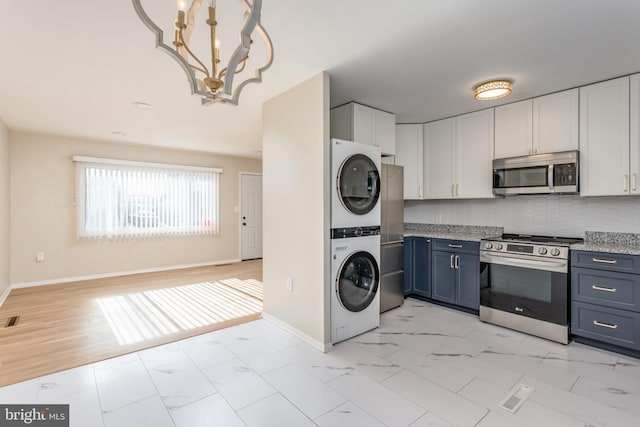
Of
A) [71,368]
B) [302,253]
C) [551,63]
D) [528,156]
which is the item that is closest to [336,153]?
[302,253]

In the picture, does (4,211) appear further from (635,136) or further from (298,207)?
(635,136)

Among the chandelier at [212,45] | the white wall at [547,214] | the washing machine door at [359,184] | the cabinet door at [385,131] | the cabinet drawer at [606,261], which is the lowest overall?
the cabinet drawer at [606,261]

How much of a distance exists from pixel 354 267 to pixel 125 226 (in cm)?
456

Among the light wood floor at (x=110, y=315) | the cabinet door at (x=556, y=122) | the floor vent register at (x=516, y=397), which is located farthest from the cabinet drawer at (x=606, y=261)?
the light wood floor at (x=110, y=315)

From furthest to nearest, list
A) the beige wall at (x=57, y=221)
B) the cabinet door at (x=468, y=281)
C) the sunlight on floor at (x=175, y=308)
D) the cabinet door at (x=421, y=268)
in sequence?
the beige wall at (x=57, y=221) < the cabinet door at (x=421, y=268) < the cabinet door at (x=468, y=281) < the sunlight on floor at (x=175, y=308)

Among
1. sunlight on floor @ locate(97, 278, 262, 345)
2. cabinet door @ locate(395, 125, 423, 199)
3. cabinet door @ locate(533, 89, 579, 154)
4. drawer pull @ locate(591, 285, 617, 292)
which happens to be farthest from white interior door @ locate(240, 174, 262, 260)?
drawer pull @ locate(591, 285, 617, 292)

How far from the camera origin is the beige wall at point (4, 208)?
402 cm

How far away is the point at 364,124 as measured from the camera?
3412 mm

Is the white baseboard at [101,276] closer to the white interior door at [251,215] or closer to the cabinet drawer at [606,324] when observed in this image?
the white interior door at [251,215]

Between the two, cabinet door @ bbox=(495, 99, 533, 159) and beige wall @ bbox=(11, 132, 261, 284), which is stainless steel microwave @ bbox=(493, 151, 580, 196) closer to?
cabinet door @ bbox=(495, 99, 533, 159)

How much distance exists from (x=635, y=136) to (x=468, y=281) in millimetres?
1968

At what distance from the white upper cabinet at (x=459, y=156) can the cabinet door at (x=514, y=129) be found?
0.09m

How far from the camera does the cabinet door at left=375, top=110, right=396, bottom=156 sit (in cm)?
355

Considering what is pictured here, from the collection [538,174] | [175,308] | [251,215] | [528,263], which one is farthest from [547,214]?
[251,215]
